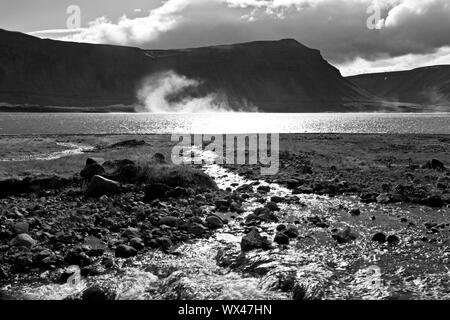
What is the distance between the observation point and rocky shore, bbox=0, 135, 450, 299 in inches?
449

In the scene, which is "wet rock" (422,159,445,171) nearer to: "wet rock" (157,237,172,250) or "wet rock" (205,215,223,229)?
"wet rock" (205,215,223,229)

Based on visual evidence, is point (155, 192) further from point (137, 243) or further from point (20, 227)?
point (137, 243)

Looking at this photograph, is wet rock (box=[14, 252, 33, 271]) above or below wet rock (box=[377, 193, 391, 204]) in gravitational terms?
below

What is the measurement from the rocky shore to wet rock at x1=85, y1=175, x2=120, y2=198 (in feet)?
0.17

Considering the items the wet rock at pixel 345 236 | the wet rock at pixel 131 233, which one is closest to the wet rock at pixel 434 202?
the wet rock at pixel 345 236

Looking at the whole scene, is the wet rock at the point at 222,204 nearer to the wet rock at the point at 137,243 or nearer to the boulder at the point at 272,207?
the boulder at the point at 272,207

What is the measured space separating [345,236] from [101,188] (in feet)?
42.3

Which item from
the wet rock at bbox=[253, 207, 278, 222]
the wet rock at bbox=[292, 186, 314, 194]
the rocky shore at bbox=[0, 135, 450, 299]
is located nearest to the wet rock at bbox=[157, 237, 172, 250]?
the rocky shore at bbox=[0, 135, 450, 299]

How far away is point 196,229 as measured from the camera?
1570cm

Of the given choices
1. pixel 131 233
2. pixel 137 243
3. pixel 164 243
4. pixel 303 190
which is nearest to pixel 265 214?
pixel 164 243

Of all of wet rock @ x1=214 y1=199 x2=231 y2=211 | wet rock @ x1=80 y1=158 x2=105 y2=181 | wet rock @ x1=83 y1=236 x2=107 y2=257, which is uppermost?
wet rock @ x1=80 y1=158 x2=105 y2=181

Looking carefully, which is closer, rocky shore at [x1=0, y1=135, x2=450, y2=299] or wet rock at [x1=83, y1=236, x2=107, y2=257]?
rocky shore at [x1=0, y1=135, x2=450, y2=299]
